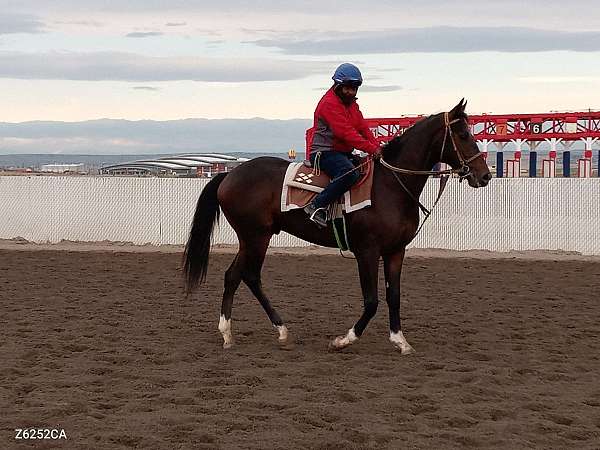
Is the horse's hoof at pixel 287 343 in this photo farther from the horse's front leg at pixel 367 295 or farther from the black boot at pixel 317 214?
the black boot at pixel 317 214

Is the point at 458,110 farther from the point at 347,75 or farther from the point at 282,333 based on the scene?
the point at 282,333

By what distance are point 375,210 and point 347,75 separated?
1149 millimetres

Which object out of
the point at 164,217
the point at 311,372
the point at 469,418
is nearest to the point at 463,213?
the point at 164,217

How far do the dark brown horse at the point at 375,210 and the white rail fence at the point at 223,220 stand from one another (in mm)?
9765

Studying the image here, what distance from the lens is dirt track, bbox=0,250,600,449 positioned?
5.32 metres

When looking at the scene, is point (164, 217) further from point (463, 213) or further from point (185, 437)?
point (185, 437)

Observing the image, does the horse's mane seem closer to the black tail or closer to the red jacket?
the red jacket

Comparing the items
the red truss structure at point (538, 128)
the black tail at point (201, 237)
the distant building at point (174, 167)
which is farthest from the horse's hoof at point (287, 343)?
the distant building at point (174, 167)

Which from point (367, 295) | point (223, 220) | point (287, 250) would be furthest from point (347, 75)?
point (223, 220)

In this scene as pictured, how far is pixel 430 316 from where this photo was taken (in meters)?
9.80

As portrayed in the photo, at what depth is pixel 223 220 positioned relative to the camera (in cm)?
1886

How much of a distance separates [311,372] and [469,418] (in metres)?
1.70

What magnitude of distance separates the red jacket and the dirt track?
1741 millimetres

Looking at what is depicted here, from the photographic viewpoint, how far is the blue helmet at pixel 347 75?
774 cm
